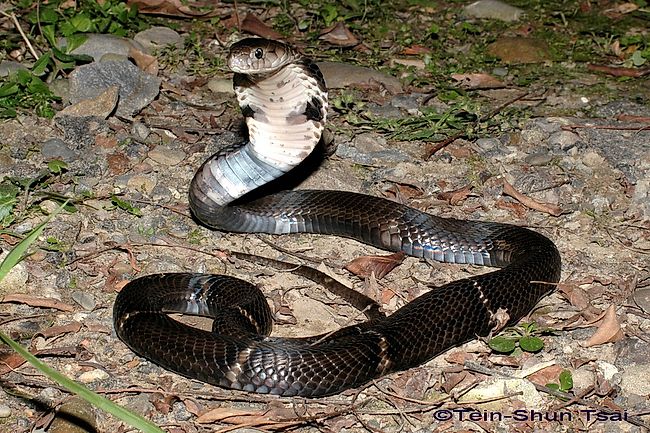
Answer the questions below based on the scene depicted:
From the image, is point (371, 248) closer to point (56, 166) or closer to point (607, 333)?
point (607, 333)

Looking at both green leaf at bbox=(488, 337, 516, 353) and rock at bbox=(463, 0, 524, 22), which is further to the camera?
rock at bbox=(463, 0, 524, 22)

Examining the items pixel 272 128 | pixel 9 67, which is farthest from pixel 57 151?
pixel 272 128

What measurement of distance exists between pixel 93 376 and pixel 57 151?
247cm

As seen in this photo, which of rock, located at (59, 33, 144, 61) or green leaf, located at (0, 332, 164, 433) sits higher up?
green leaf, located at (0, 332, 164, 433)

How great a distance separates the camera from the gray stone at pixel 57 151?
6.95 m

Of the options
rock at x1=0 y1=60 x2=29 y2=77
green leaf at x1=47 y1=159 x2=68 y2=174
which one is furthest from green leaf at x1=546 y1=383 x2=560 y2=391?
rock at x1=0 y1=60 x2=29 y2=77

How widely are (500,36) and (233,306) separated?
4.85 metres

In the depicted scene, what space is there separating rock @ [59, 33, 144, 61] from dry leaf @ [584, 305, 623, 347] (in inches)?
178

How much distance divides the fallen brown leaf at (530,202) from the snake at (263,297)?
54 centimetres

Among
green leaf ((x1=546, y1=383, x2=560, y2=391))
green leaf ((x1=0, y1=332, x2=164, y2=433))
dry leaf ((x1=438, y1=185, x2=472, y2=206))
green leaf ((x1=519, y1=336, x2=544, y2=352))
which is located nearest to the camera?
green leaf ((x1=0, y1=332, x2=164, y2=433))

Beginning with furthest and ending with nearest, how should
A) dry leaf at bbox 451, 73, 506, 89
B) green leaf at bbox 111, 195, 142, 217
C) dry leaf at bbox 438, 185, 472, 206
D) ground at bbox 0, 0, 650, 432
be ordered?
dry leaf at bbox 451, 73, 506, 89, dry leaf at bbox 438, 185, 472, 206, green leaf at bbox 111, 195, 142, 217, ground at bbox 0, 0, 650, 432

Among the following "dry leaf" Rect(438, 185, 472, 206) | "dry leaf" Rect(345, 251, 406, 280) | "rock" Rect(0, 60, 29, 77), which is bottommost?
"dry leaf" Rect(345, 251, 406, 280)

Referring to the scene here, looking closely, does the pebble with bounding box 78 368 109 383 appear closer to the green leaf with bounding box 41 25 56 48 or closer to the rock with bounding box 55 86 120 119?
the rock with bounding box 55 86 120 119

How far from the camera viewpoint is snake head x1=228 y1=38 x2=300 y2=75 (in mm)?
5105
